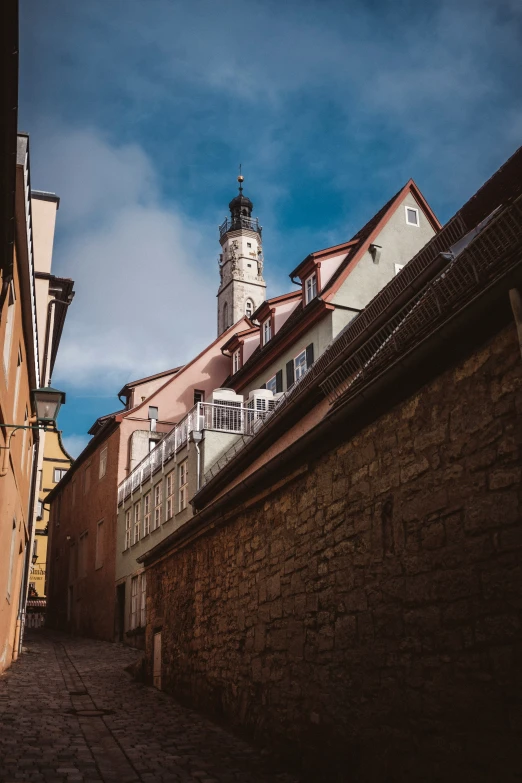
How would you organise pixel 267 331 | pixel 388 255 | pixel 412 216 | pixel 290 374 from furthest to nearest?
1. pixel 267 331
2. pixel 412 216
3. pixel 290 374
4. pixel 388 255

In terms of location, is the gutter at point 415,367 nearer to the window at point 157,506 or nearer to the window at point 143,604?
the window at point 143,604

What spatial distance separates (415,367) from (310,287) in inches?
723

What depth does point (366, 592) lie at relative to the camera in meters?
6.52

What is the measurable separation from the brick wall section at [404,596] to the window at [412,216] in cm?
1693

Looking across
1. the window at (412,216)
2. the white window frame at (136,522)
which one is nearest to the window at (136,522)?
the white window frame at (136,522)

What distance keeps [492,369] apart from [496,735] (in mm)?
2239

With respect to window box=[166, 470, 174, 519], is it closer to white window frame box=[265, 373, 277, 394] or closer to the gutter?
white window frame box=[265, 373, 277, 394]

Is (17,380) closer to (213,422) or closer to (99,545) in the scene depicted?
(213,422)

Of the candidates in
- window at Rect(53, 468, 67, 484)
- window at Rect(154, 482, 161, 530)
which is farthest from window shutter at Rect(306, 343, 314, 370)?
window at Rect(53, 468, 67, 484)

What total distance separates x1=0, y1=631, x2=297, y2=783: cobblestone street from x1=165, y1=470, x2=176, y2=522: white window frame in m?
9.48

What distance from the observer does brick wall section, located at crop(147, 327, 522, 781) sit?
4.84 m

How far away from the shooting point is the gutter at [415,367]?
507 centimetres

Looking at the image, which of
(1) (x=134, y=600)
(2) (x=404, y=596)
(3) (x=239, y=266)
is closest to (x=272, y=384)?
(1) (x=134, y=600)

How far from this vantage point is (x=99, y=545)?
32719 mm
